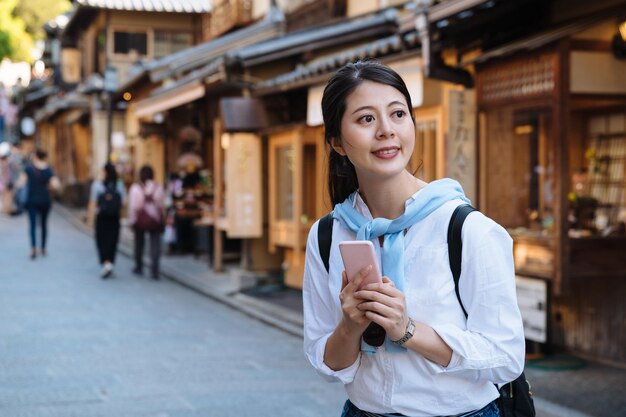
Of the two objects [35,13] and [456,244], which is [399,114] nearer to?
[456,244]

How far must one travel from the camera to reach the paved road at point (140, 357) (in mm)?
7363

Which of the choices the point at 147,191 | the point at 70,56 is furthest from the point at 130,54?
the point at 147,191

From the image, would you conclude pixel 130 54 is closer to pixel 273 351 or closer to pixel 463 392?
pixel 273 351

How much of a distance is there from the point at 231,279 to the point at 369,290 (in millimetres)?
13713

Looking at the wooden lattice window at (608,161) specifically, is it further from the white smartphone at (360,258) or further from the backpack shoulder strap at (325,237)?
the white smartphone at (360,258)

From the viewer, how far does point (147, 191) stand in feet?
53.8

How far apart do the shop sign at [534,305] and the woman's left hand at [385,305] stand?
6613 millimetres

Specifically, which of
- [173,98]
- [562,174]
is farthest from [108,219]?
[562,174]

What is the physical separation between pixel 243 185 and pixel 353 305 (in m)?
12.5

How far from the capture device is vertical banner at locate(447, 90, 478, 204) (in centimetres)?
938

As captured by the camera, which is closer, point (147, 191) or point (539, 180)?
point (539, 180)

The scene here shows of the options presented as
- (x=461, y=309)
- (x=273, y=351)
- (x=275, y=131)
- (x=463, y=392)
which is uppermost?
(x=275, y=131)

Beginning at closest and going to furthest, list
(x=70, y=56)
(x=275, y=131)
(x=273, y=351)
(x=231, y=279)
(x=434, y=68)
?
(x=434, y=68) → (x=273, y=351) → (x=275, y=131) → (x=231, y=279) → (x=70, y=56)

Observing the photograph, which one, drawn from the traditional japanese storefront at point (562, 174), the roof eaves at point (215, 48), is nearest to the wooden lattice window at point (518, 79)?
the traditional japanese storefront at point (562, 174)
